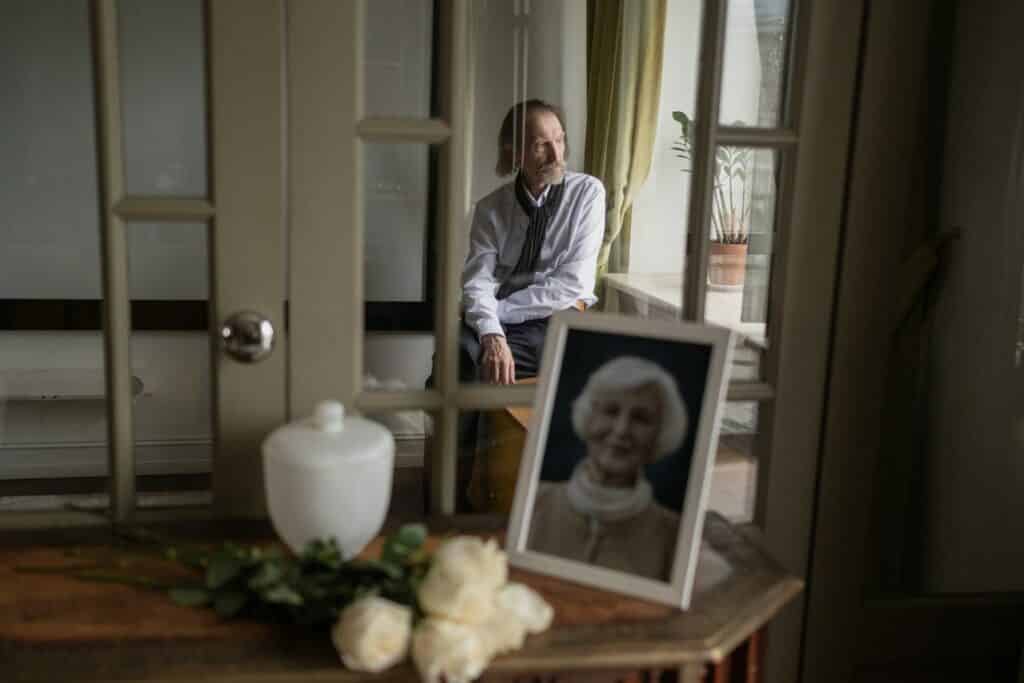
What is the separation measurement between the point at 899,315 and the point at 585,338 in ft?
1.79

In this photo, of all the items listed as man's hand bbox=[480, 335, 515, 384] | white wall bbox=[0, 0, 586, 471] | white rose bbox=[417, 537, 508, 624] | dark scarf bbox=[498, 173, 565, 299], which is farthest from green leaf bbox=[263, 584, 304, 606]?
white wall bbox=[0, 0, 586, 471]

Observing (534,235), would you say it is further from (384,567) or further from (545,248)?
(384,567)

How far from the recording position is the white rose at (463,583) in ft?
2.72

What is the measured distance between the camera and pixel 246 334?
1.10 m

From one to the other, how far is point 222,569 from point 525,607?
31 cm

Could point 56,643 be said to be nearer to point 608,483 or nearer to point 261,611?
point 261,611

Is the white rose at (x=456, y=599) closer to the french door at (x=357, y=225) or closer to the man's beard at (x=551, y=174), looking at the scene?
the french door at (x=357, y=225)

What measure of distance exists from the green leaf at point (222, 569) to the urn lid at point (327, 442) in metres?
0.11

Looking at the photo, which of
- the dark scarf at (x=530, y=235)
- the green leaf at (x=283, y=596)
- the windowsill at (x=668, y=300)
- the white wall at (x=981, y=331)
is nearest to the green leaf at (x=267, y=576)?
the green leaf at (x=283, y=596)

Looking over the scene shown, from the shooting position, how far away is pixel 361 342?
1152mm

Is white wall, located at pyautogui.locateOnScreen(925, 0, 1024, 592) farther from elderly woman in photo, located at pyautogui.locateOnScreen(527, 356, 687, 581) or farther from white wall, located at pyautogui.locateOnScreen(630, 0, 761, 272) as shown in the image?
white wall, located at pyautogui.locateOnScreen(630, 0, 761, 272)

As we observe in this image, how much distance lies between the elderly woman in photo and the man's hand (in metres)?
1.10

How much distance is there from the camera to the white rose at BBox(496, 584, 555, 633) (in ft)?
2.84

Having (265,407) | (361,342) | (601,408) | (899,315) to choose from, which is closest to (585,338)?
(601,408)
